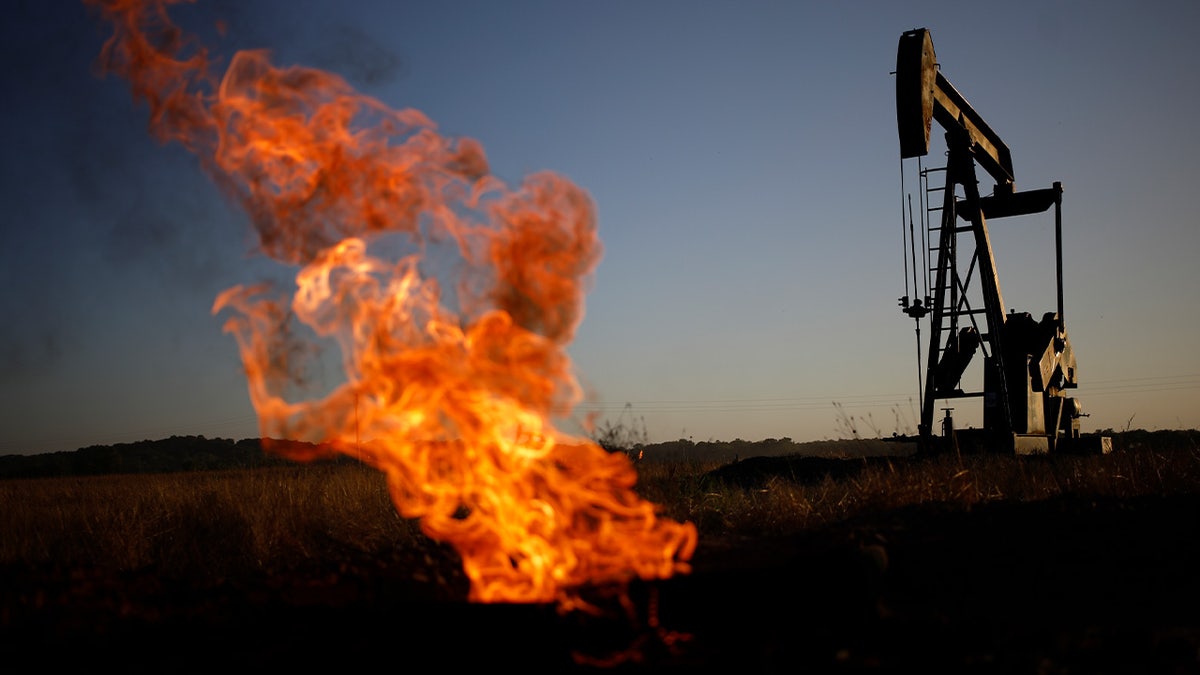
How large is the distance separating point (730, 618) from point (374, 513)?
7.81m

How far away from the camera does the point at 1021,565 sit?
22.9 feet

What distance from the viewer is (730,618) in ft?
17.0

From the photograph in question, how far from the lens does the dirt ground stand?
474 cm

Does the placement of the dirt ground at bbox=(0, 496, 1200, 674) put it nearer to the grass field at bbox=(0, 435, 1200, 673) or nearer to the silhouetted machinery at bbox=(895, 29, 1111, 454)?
the grass field at bbox=(0, 435, 1200, 673)

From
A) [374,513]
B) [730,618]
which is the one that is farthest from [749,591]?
[374,513]

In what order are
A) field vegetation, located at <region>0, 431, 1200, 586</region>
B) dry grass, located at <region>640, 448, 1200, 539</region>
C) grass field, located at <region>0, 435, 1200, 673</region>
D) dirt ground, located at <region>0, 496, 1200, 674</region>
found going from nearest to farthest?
dirt ground, located at <region>0, 496, 1200, 674</region>
grass field, located at <region>0, 435, 1200, 673</region>
field vegetation, located at <region>0, 431, 1200, 586</region>
dry grass, located at <region>640, 448, 1200, 539</region>

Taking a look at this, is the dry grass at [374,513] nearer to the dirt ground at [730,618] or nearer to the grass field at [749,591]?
the grass field at [749,591]

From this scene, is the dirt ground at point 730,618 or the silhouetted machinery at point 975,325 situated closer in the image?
the dirt ground at point 730,618

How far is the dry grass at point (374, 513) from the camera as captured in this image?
377 inches

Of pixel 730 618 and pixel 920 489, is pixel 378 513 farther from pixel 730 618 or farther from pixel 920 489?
pixel 730 618

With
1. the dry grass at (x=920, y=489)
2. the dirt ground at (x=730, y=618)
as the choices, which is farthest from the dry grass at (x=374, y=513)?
the dirt ground at (x=730, y=618)

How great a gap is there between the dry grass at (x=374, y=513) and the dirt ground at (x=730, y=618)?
1283mm

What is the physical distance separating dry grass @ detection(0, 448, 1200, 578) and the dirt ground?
1283mm

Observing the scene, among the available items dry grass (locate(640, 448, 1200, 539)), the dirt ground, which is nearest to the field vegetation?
dry grass (locate(640, 448, 1200, 539))
